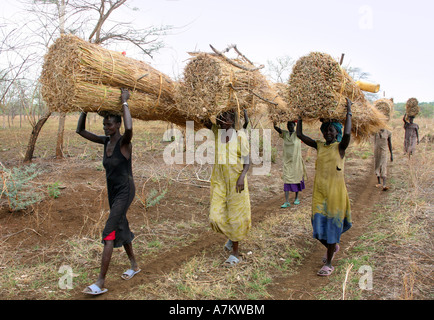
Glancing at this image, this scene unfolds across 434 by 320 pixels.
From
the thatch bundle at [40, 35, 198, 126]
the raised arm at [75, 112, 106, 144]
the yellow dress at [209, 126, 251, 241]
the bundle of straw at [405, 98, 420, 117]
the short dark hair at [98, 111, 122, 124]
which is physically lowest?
the yellow dress at [209, 126, 251, 241]

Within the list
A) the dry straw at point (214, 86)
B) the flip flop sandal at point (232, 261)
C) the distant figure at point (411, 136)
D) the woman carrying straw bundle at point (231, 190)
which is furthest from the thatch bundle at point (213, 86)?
the distant figure at point (411, 136)

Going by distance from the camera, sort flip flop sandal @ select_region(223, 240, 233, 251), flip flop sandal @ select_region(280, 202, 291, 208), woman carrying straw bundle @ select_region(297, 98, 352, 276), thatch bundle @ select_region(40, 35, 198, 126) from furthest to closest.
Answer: flip flop sandal @ select_region(280, 202, 291, 208) → flip flop sandal @ select_region(223, 240, 233, 251) → woman carrying straw bundle @ select_region(297, 98, 352, 276) → thatch bundle @ select_region(40, 35, 198, 126)

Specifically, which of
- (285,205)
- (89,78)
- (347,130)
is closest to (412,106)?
(285,205)

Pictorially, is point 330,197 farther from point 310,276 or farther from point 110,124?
point 110,124

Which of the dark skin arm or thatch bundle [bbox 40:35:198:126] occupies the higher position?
thatch bundle [bbox 40:35:198:126]

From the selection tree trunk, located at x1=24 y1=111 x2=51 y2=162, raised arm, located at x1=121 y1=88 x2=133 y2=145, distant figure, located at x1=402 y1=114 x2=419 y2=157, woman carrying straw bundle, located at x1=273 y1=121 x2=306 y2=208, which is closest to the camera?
raised arm, located at x1=121 y1=88 x2=133 y2=145

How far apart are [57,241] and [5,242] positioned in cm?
56

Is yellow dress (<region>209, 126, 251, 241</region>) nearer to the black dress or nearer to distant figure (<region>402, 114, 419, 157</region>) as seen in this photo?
the black dress

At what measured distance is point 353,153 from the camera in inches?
529

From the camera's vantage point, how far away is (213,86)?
332cm

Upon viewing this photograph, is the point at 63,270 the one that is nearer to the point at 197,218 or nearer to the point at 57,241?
the point at 57,241

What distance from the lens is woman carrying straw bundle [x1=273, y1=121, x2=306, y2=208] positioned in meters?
6.09

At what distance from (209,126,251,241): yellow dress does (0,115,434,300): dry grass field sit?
37 centimetres

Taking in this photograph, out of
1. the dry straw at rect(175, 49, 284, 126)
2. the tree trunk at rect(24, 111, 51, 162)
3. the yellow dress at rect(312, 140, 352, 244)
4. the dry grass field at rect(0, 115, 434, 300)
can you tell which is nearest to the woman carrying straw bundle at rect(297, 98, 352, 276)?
the yellow dress at rect(312, 140, 352, 244)
